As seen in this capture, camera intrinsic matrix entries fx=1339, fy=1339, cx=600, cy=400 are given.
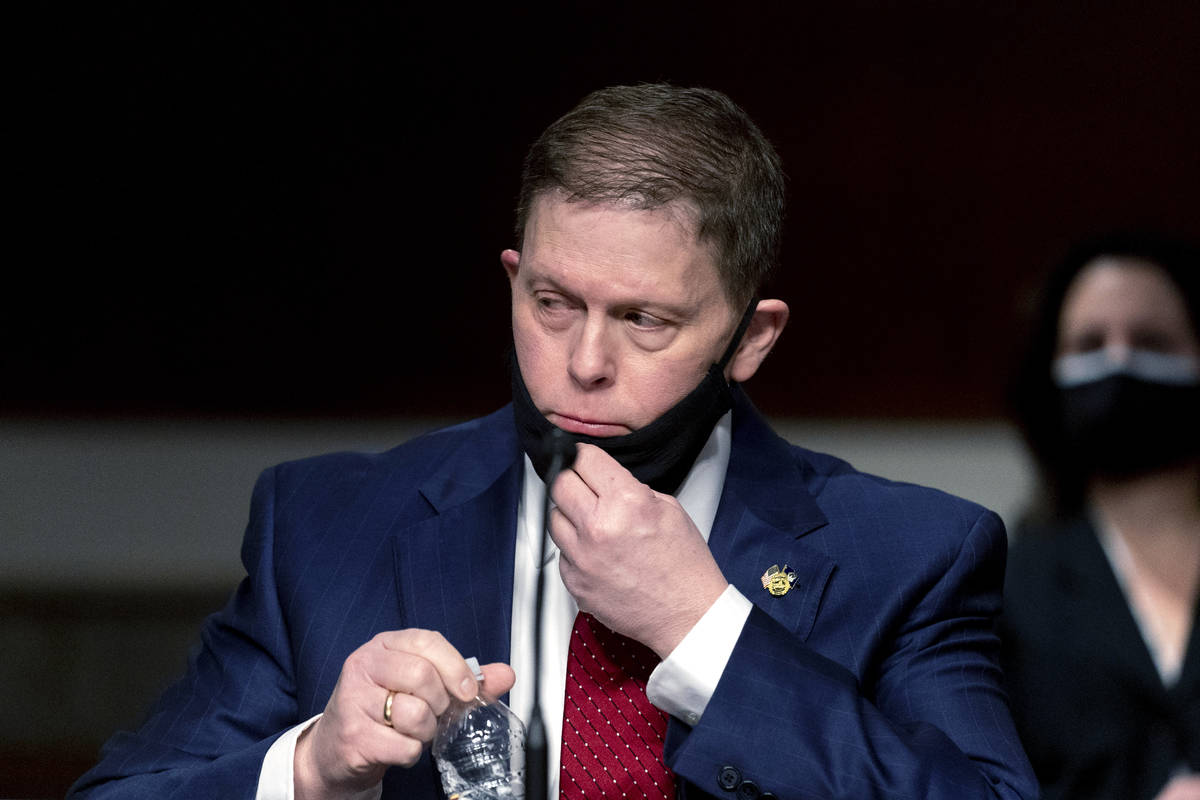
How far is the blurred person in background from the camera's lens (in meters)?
2.39

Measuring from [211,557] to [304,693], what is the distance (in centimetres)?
185

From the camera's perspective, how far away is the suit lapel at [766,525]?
152 centimetres

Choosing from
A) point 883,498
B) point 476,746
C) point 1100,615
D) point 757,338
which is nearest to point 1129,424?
point 1100,615

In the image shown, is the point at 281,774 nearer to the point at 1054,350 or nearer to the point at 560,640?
the point at 560,640

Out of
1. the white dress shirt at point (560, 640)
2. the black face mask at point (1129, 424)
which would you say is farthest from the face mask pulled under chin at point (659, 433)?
the black face mask at point (1129, 424)

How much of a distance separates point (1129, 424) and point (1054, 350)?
0.21 m

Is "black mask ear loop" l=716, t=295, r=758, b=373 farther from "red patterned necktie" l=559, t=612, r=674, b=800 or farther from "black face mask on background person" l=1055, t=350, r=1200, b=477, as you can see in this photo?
"black face mask on background person" l=1055, t=350, r=1200, b=477

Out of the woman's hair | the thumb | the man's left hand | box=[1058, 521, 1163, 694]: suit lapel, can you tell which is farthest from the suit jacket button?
the woman's hair

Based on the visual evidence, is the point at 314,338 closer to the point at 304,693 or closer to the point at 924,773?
the point at 304,693

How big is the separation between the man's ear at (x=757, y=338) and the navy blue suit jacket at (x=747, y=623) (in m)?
0.12

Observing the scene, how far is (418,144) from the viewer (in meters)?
3.40

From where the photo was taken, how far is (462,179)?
11.2 ft

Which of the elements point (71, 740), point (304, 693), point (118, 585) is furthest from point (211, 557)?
point (304, 693)

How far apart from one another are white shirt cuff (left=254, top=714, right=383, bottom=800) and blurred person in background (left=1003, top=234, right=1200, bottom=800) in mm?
1455
